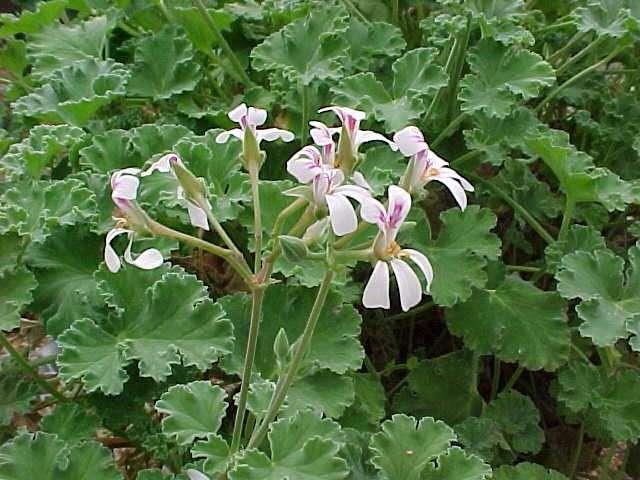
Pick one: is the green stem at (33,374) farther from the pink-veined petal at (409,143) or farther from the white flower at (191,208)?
the pink-veined petal at (409,143)

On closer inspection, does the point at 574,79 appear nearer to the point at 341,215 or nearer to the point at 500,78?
the point at 500,78

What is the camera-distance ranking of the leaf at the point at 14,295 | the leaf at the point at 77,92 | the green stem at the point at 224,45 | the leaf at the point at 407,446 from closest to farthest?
the leaf at the point at 407,446
the leaf at the point at 14,295
the leaf at the point at 77,92
the green stem at the point at 224,45

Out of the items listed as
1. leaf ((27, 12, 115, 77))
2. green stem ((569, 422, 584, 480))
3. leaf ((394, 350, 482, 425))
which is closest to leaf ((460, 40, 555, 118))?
leaf ((394, 350, 482, 425))

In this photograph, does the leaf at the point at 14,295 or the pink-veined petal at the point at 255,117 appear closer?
the pink-veined petal at the point at 255,117

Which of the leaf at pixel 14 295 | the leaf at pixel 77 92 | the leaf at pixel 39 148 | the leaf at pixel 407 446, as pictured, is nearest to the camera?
the leaf at pixel 407 446

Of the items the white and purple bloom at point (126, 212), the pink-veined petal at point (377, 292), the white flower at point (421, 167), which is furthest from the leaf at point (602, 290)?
the white and purple bloom at point (126, 212)
